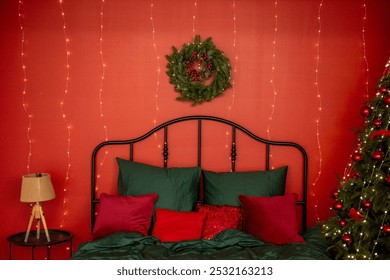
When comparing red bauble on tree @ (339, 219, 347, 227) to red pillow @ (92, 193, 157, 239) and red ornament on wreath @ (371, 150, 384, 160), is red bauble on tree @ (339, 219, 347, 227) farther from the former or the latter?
red pillow @ (92, 193, 157, 239)

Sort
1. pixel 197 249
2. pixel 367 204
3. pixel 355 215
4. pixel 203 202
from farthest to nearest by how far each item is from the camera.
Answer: pixel 203 202, pixel 197 249, pixel 355 215, pixel 367 204

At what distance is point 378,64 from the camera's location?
375 cm

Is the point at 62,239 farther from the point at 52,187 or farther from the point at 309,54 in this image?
the point at 309,54

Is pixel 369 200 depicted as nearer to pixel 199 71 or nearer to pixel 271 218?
pixel 271 218

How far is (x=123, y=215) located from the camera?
3270 millimetres

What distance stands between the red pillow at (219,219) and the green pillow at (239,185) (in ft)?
0.30

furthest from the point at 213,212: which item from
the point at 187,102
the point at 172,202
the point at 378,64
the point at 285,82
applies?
the point at 378,64

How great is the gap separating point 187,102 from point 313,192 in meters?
1.20

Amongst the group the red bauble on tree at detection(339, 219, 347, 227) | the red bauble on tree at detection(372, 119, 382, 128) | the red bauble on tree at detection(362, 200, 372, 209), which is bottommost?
the red bauble on tree at detection(339, 219, 347, 227)

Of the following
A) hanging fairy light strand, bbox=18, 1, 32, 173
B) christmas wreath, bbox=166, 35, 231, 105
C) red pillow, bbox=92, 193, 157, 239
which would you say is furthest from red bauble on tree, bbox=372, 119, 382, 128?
hanging fairy light strand, bbox=18, 1, 32, 173

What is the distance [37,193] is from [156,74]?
1236 millimetres

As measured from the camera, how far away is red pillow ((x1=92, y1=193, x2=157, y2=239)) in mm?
3246

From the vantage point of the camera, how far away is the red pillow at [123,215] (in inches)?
128

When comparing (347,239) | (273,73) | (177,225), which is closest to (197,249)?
(177,225)
